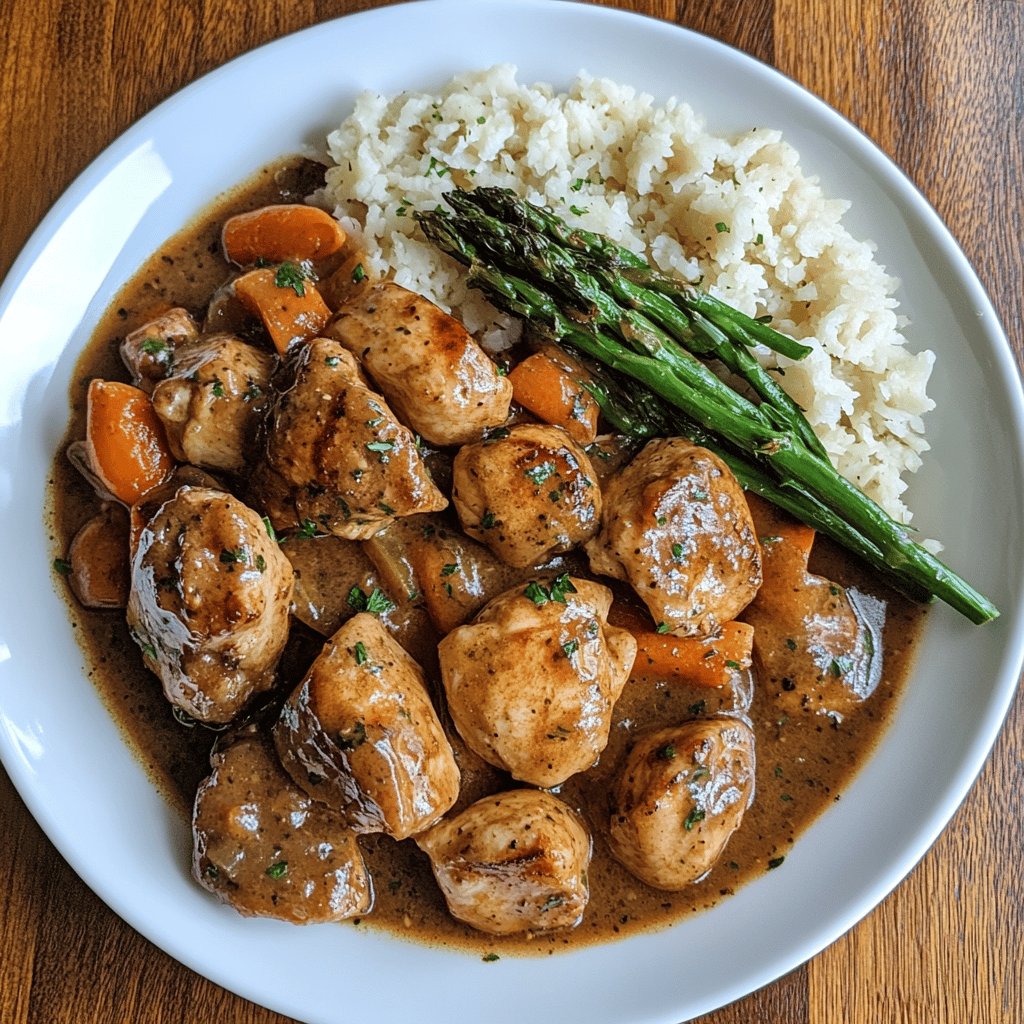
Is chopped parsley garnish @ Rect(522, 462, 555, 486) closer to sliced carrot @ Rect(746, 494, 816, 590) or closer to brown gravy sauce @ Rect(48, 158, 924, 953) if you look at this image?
brown gravy sauce @ Rect(48, 158, 924, 953)

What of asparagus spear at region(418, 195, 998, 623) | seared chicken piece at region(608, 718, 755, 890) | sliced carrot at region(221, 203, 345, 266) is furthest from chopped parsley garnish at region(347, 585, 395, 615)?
sliced carrot at region(221, 203, 345, 266)

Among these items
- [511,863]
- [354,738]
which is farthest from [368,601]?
[511,863]

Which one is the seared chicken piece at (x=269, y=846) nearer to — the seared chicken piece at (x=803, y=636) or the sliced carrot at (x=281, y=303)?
the sliced carrot at (x=281, y=303)

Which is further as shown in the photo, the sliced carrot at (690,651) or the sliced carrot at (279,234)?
the sliced carrot at (279,234)

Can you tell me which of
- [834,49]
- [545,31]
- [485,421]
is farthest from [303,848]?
[834,49]

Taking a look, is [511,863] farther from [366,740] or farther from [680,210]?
[680,210]

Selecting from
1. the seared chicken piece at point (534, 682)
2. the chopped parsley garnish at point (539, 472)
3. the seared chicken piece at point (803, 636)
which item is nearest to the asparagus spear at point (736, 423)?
the seared chicken piece at point (803, 636)
